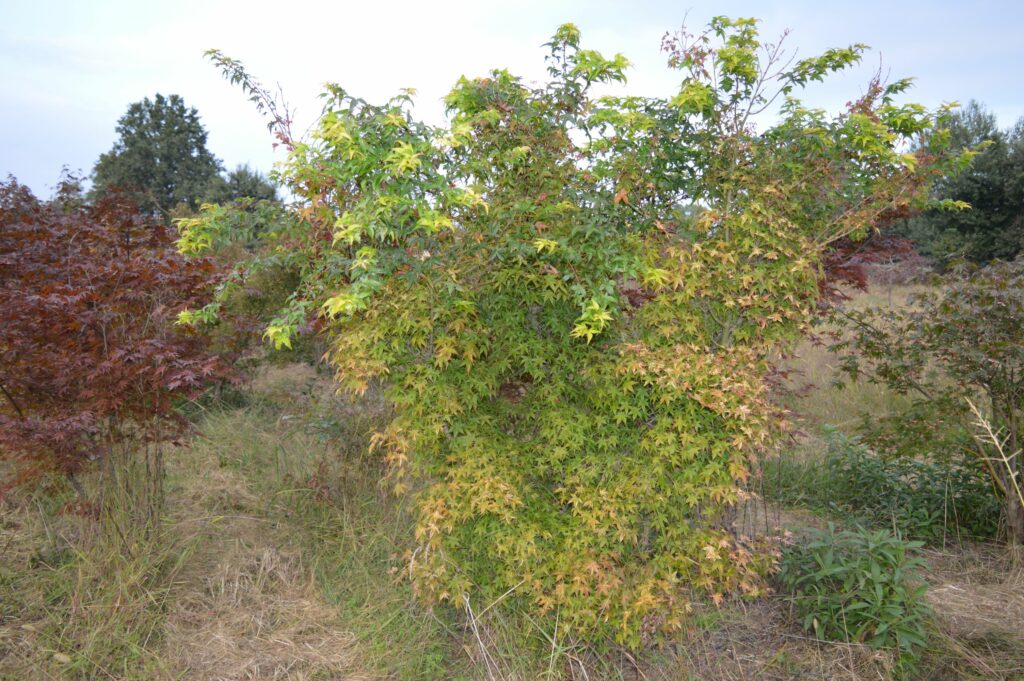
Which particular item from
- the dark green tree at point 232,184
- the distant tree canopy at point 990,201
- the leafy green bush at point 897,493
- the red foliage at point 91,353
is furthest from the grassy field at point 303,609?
the dark green tree at point 232,184

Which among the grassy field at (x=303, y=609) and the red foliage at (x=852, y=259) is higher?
the red foliage at (x=852, y=259)

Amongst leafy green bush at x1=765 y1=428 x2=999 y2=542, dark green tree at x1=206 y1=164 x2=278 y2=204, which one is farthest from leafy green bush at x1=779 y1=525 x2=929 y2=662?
dark green tree at x1=206 y1=164 x2=278 y2=204

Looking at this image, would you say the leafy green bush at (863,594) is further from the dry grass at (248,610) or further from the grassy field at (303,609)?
the dry grass at (248,610)

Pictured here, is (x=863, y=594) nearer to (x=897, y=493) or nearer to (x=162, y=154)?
(x=897, y=493)

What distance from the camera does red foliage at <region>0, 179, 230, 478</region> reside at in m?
3.60

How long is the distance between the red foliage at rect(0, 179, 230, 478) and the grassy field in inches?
16.4

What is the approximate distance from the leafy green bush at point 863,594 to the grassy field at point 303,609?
0.10m

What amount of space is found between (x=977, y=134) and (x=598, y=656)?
23295mm

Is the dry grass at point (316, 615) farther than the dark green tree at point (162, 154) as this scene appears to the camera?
No

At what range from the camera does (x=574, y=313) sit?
3.52m

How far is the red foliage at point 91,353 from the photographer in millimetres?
3596

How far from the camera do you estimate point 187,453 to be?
552cm

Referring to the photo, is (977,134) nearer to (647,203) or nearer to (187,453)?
(647,203)

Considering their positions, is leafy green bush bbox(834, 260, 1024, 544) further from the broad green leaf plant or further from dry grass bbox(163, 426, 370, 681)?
dry grass bbox(163, 426, 370, 681)
